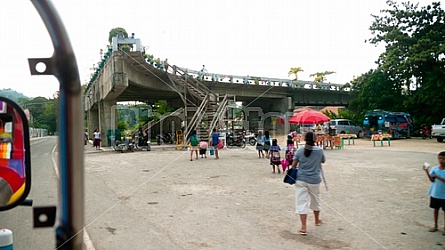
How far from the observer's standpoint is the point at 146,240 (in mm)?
4836

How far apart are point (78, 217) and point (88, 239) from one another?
3.92 m

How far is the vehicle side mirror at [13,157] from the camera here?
1263 millimetres

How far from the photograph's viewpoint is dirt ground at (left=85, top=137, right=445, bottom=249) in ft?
15.7

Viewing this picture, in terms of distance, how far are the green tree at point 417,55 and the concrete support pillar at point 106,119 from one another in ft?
72.0

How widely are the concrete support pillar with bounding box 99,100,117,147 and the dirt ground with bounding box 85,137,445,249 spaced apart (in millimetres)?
13368

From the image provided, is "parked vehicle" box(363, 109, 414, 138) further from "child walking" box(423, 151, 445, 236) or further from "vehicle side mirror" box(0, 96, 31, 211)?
"vehicle side mirror" box(0, 96, 31, 211)

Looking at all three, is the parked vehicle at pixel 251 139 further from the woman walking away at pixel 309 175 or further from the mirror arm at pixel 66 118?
the mirror arm at pixel 66 118

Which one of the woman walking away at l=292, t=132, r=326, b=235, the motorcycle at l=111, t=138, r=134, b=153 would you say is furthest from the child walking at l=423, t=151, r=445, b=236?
the motorcycle at l=111, t=138, r=134, b=153

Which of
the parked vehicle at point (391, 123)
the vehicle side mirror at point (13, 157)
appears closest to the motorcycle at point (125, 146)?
the parked vehicle at point (391, 123)

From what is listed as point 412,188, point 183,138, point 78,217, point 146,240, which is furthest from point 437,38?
point 78,217

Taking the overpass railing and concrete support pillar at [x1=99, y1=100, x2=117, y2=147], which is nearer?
concrete support pillar at [x1=99, y1=100, x2=117, y2=147]

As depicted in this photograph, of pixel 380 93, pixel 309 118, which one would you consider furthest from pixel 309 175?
pixel 380 93

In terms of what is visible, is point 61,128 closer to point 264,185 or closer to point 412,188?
point 264,185

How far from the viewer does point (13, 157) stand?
1.26 m
